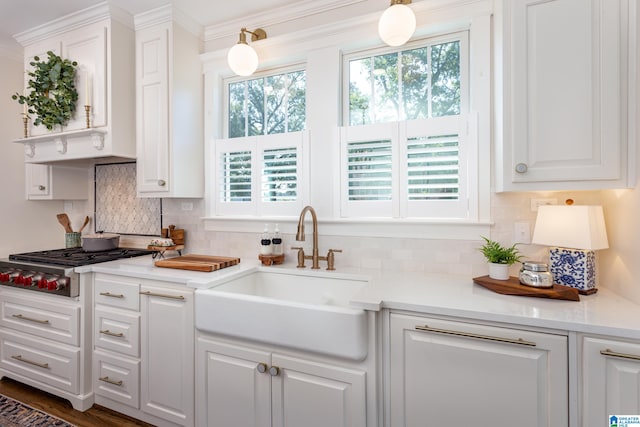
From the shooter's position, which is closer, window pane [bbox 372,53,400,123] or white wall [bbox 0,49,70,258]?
window pane [bbox 372,53,400,123]

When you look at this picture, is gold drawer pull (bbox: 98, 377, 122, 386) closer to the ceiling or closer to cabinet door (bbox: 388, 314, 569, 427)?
cabinet door (bbox: 388, 314, 569, 427)

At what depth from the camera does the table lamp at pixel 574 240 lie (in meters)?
1.35

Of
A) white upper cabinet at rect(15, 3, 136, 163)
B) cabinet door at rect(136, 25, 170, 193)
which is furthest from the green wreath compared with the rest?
cabinet door at rect(136, 25, 170, 193)

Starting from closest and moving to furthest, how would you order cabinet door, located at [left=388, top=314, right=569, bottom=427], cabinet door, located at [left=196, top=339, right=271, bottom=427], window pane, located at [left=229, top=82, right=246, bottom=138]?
cabinet door, located at [left=388, top=314, right=569, bottom=427] → cabinet door, located at [left=196, top=339, right=271, bottom=427] → window pane, located at [left=229, top=82, right=246, bottom=138]

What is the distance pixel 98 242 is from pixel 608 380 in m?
3.15

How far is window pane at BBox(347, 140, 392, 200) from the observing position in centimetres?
194

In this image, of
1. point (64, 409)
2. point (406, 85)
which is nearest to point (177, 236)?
point (64, 409)

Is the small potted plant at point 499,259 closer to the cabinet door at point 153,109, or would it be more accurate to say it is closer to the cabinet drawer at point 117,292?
the cabinet drawer at point 117,292

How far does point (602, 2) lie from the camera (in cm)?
127

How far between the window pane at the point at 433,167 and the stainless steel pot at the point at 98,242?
95.0 inches

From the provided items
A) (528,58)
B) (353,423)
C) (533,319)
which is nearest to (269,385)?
(353,423)

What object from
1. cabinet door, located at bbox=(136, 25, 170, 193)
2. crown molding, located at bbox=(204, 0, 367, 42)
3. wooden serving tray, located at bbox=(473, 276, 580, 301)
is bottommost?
wooden serving tray, located at bbox=(473, 276, 580, 301)

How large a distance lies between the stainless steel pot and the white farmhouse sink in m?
1.43

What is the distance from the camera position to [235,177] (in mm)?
2396
